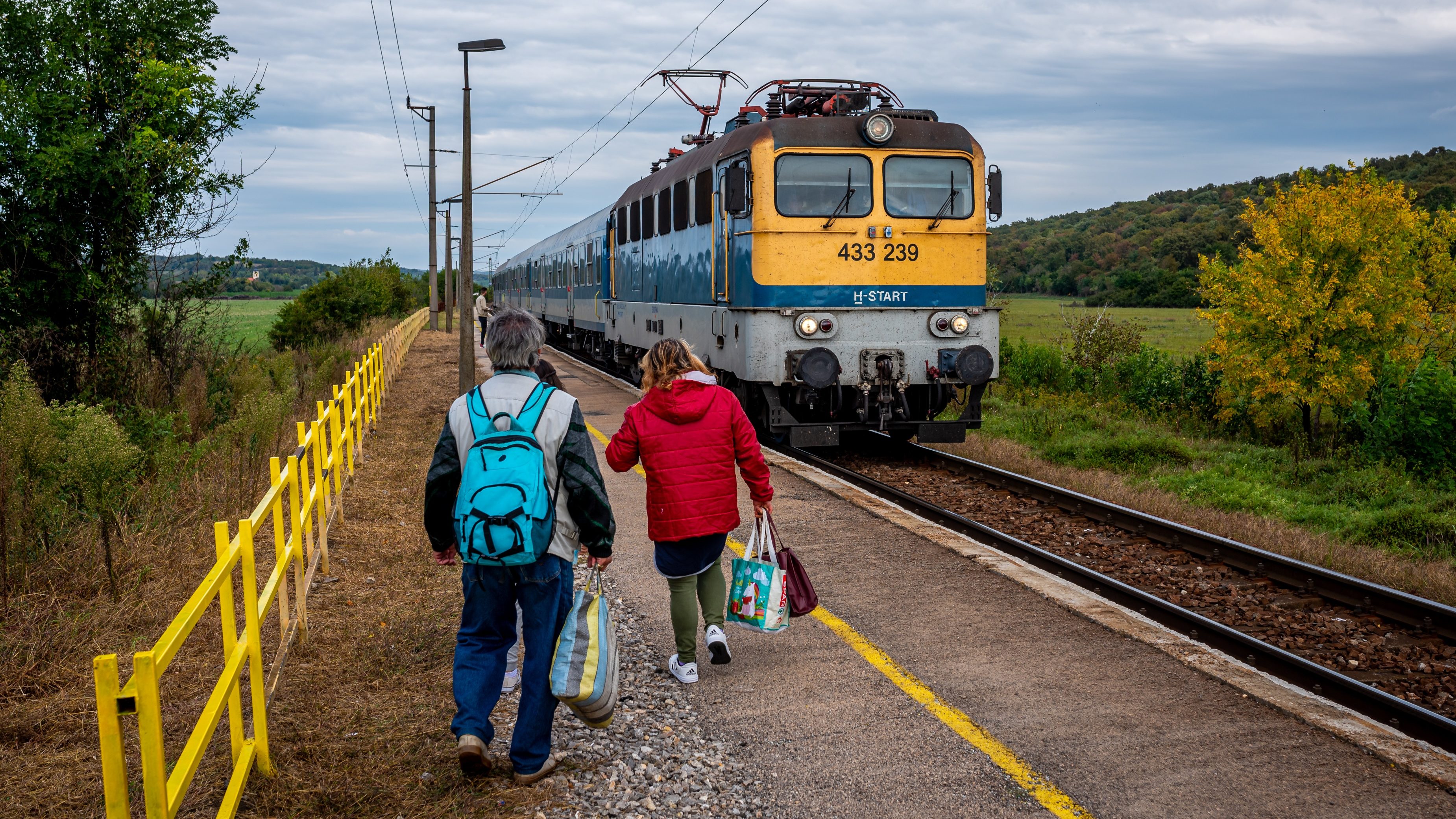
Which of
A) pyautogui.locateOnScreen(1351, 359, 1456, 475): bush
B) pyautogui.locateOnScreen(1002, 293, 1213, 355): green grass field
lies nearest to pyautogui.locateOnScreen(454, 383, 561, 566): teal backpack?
pyautogui.locateOnScreen(1351, 359, 1456, 475): bush

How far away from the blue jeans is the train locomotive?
7293mm

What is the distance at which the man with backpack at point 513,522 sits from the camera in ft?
12.6

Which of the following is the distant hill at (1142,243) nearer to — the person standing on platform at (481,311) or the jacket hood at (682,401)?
the person standing on platform at (481,311)

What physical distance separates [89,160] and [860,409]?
Answer: 854cm

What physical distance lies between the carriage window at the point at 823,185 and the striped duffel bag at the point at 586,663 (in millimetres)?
7838

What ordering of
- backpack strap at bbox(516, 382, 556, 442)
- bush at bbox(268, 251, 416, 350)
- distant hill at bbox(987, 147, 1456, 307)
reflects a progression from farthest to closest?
1. distant hill at bbox(987, 147, 1456, 307)
2. bush at bbox(268, 251, 416, 350)
3. backpack strap at bbox(516, 382, 556, 442)

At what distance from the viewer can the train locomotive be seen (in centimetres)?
1131

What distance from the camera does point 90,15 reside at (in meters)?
12.0

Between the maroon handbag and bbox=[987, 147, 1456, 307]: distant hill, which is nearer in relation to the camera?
the maroon handbag

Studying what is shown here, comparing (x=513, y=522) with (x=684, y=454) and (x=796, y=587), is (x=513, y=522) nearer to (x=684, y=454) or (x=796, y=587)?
(x=684, y=454)

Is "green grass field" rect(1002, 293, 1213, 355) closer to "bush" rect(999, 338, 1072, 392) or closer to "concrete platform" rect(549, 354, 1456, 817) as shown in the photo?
"bush" rect(999, 338, 1072, 392)

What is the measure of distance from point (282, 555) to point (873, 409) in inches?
323

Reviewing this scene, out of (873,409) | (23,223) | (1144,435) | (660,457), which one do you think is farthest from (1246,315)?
(23,223)

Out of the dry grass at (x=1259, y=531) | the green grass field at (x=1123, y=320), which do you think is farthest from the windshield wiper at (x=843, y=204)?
the green grass field at (x=1123, y=320)
